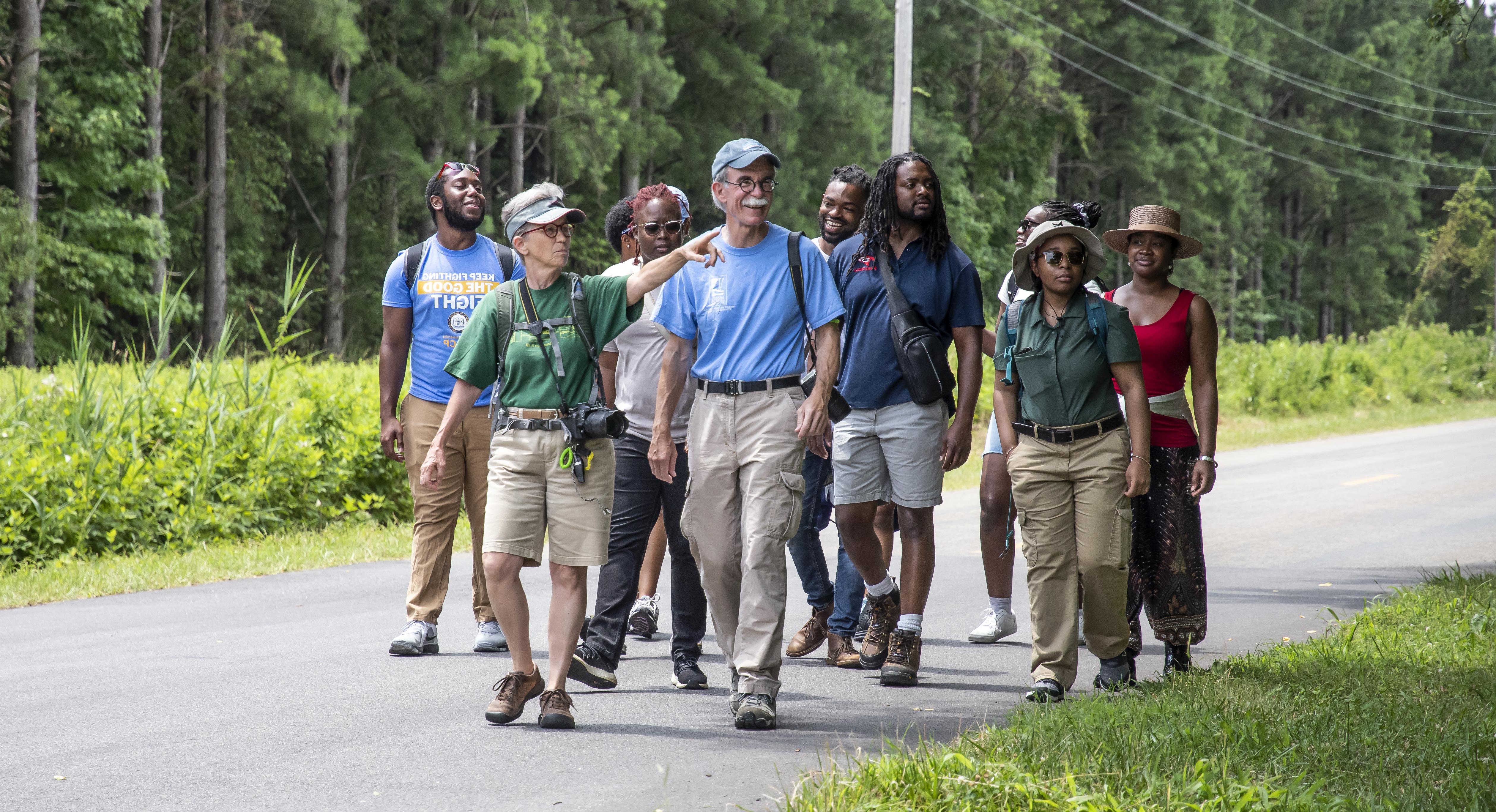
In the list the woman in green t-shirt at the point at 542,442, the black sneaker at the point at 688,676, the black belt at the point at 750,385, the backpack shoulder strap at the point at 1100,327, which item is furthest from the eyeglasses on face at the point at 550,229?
the backpack shoulder strap at the point at 1100,327

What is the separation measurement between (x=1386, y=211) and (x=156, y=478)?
67.8m

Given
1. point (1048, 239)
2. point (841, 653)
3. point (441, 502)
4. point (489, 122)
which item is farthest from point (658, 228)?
point (489, 122)

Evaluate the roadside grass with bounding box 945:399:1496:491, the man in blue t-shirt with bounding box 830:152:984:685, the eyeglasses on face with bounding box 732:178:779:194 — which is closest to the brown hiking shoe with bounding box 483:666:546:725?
the man in blue t-shirt with bounding box 830:152:984:685

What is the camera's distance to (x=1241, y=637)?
7.22m

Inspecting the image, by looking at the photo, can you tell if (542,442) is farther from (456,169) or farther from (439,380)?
(456,169)

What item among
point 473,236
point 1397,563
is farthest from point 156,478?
point 1397,563

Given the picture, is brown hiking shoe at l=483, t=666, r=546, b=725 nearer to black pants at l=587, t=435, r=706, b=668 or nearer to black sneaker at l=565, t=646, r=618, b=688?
black sneaker at l=565, t=646, r=618, b=688

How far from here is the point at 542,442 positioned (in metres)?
5.29

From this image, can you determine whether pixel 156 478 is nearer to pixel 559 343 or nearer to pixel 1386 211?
→ pixel 559 343

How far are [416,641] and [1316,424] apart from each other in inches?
861

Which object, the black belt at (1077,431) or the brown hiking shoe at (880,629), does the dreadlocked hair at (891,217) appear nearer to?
the black belt at (1077,431)

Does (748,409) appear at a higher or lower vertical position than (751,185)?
lower

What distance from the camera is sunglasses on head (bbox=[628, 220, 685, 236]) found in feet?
21.1

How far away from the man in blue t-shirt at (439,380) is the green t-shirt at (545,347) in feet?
4.09
